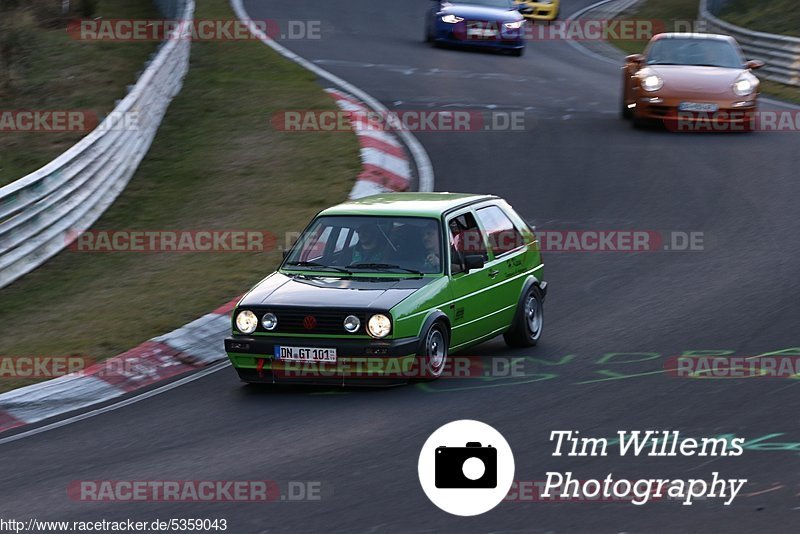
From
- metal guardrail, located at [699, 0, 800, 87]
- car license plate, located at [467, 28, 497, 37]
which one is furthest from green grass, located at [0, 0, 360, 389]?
metal guardrail, located at [699, 0, 800, 87]

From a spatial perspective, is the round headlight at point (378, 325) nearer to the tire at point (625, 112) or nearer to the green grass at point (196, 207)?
the green grass at point (196, 207)

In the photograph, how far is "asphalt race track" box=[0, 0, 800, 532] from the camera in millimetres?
7082

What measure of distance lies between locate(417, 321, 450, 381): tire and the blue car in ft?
64.4

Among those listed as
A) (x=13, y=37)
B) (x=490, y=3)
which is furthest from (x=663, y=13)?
(x=13, y=37)

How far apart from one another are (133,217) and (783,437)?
1011 centimetres

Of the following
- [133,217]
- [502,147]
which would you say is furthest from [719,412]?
[502,147]

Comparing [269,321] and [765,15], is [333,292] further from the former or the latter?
[765,15]

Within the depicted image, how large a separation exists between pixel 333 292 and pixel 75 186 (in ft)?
21.8

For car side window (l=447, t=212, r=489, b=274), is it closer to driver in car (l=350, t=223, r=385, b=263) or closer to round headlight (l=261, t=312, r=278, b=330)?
driver in car (l=350, t=223, r=385, b=263)

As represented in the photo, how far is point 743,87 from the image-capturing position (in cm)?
1992

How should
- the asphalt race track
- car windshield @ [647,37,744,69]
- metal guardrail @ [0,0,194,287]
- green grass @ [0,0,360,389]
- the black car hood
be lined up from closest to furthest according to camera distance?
the asphalt race track → the black car hood → green grass @ [0,0,360,389] → metal guardrail @ [0,0,194,287] → car windshield @ [647,37,744,69]

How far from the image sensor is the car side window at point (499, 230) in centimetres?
1109

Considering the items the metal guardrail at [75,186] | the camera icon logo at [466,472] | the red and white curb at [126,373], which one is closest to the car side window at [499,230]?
the red and white curb at [126,373]

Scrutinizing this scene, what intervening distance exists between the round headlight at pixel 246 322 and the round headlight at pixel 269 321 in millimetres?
64
